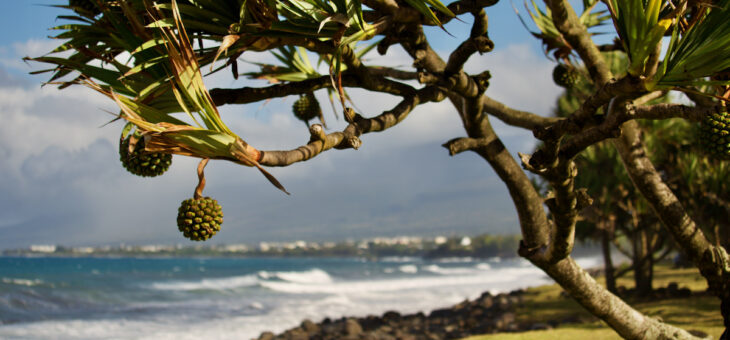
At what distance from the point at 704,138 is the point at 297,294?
2407cm

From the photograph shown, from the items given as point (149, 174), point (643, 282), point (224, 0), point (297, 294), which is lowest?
point (297, 294)

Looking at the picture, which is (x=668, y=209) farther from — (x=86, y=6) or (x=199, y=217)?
(x=86, y=6)

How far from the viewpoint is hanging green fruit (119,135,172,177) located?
1921 millimetres

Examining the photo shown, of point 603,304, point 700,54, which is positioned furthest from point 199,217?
point 603,304

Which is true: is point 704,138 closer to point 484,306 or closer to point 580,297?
point 580,297

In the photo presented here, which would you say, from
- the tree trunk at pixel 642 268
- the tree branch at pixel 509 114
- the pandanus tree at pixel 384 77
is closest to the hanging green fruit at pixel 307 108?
the pandanus tree at pixel 384 77

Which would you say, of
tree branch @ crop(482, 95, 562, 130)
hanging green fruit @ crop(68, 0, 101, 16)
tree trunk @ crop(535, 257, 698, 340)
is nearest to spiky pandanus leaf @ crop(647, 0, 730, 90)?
tree branch @ crop(482, 95, 562, 130)

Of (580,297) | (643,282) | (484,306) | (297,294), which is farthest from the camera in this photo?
(297,294)

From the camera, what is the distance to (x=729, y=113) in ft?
6.77

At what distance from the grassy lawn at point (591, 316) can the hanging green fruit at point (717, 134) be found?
2795mm

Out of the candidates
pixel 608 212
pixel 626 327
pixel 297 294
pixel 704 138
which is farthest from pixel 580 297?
pixel 297 294

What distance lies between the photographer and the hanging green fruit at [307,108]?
117 inches

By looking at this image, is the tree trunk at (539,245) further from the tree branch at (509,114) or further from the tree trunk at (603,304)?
the tree branch at (509,114)

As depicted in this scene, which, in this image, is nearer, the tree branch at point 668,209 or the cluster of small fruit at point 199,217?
the cluster of small fruit at point 199,217
